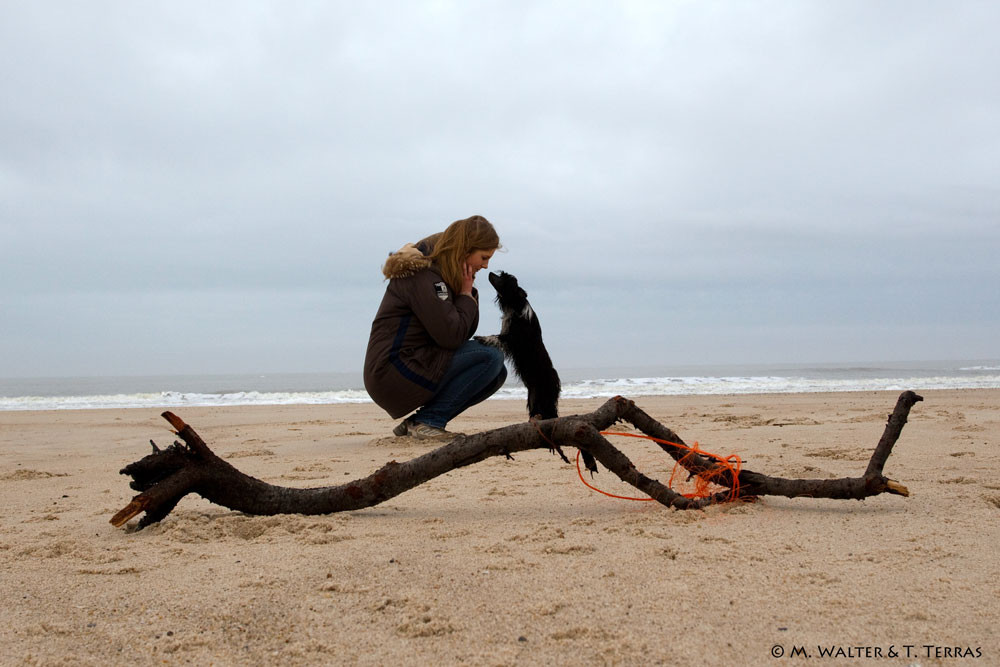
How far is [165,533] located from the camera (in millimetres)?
2080

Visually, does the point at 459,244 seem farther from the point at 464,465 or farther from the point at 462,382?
the point at 464,465

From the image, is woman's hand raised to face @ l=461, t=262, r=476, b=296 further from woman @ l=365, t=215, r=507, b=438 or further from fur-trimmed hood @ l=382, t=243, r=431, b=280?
fur-trimmed hood @ l=382, t=243, r=431, b=280

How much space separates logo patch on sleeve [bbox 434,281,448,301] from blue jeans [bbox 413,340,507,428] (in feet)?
1.63

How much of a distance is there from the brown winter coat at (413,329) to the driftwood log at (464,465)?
5.52 feet

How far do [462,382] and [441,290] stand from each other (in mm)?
750

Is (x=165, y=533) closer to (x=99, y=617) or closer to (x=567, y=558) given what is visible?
(x=99, y=617)

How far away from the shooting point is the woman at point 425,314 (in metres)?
3.95

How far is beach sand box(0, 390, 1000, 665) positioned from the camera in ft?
4.24

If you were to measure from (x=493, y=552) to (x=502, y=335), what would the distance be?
130 inches

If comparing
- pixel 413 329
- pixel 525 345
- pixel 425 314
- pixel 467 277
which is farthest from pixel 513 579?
pixel 525 345

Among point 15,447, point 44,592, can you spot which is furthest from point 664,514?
point 15,447

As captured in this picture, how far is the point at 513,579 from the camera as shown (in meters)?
1.64

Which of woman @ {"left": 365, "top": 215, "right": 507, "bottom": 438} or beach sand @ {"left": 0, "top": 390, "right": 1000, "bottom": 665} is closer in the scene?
beach sand @ {"left": 0, "top": 390, "right": 1000, "bottom": 665}

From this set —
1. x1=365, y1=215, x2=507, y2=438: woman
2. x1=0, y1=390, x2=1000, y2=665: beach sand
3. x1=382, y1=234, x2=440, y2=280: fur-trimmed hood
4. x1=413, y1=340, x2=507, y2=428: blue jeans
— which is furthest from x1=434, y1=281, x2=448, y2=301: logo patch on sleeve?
x1=0, y1=390, x2=1000, y2=665: beach sand
